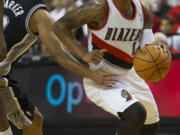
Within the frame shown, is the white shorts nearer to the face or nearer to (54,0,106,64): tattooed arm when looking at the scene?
(54,0,106,64): tattooed arm

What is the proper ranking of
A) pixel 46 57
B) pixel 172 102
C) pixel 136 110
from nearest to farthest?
pixel 136 110, pixel 172 102, pixel 46 57

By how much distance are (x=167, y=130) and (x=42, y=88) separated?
8.17 ft

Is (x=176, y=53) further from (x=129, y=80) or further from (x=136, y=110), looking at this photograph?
(x=136, y=110)

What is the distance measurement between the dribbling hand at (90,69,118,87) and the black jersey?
3.10 feet

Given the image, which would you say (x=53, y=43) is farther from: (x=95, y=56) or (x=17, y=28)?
(x=95, y=56)

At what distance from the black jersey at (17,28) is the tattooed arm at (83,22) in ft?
1.68

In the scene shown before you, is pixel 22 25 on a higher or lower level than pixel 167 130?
higher

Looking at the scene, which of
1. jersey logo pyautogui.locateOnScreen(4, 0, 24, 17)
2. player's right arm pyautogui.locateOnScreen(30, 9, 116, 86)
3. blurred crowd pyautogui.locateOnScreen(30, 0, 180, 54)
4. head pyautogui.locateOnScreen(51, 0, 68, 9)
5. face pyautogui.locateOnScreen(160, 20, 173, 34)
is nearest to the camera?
player's right arm pyautogui.locateOnScreen(30, 9, 116, 86)

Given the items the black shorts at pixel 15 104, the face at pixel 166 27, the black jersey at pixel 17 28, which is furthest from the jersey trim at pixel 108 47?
the face at pixel 166 27

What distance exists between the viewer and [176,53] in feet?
27.7

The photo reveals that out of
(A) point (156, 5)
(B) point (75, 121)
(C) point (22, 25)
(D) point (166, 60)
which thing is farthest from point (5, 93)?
(A) point (156, 5)

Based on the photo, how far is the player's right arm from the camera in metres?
5.17

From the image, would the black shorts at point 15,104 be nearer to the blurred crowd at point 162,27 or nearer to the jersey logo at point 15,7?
the jersey logo at point 15,7

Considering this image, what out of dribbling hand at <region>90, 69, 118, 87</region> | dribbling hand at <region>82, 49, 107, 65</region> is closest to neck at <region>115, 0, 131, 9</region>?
dribbling hand at <region>82, 49, 107, 65</region>
